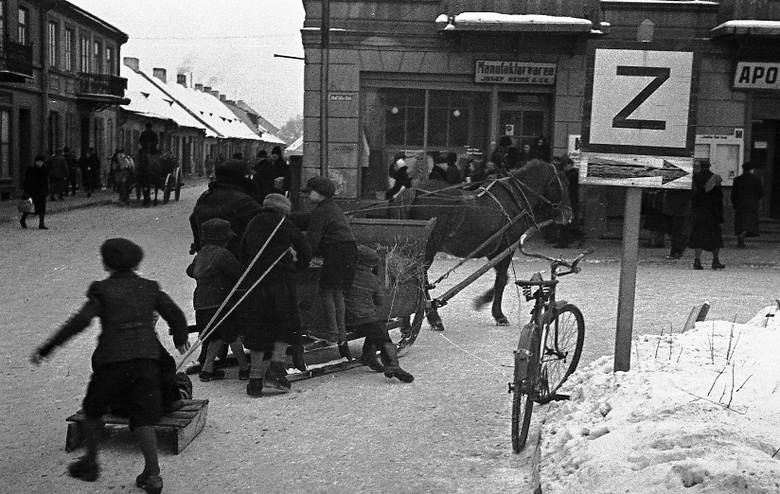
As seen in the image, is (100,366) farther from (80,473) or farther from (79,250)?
(79,250)

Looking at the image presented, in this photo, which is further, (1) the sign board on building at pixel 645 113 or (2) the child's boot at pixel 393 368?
(2) the child's boot at pixel 393 368

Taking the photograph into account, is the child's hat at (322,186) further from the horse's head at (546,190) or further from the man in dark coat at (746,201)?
the man in dark coat at (746,201)

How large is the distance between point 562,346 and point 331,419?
180 centimetres

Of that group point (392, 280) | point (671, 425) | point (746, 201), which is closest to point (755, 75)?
point (746, 201)

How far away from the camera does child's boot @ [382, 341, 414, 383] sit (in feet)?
25.8

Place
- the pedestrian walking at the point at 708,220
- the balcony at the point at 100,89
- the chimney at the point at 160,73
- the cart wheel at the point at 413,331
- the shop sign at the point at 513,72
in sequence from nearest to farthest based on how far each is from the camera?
1. the cart wheel at the point at 413,331
2. the pedestrian walking at the point at 708,220
3. the shop sign at the point at 513,72
4. the balcony at the point at 100,89
5. the chimney at the point at 160,73

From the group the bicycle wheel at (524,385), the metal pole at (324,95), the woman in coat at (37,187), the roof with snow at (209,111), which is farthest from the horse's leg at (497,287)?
the roof with snow at (209,111)

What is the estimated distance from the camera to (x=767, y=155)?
72.2 feet

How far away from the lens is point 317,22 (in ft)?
64.0

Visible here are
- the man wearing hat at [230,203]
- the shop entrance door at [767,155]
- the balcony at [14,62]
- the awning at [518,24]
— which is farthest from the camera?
the balcony at [14,62]

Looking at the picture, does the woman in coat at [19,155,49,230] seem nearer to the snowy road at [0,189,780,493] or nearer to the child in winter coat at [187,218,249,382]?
the snowy road at [0,189,780,493]

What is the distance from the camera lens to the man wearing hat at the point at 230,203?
845cm

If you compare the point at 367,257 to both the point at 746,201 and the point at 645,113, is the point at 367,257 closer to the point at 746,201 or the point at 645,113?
the point at 645,113

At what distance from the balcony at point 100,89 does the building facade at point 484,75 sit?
2487cm
